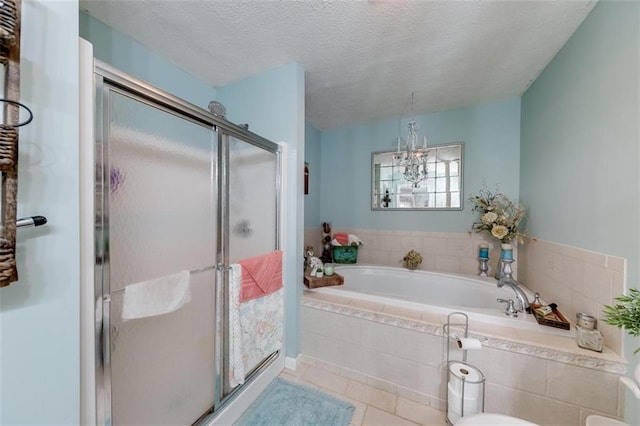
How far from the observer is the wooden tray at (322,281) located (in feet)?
6.16

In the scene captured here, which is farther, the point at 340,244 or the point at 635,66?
the point at 340,244

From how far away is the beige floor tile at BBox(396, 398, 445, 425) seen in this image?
1.27m

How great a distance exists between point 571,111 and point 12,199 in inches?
97.7

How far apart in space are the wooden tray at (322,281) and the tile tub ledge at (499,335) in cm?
15

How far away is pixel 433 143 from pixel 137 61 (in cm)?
270

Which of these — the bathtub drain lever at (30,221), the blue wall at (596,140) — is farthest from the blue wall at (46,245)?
the blue wall at (596,140)

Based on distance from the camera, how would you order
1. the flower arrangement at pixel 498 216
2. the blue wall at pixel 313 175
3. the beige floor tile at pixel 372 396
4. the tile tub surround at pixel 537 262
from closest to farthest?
the tile tub surround at pixel 537 262 → the beige floor tile at pixel 372 396 → the flower arrangement at pixel 498 216 → the blue wall at pixel 313 175

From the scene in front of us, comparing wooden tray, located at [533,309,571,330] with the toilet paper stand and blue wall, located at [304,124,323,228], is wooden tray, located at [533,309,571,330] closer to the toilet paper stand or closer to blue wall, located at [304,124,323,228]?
the toilet paper stand

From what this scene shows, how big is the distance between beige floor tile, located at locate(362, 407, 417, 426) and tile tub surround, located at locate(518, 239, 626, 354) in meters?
1.09

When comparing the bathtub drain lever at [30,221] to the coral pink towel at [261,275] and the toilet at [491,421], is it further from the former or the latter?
the toilet at [491,421]

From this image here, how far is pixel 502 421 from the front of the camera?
2.88 feet

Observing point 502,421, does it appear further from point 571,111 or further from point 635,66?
point 571,111

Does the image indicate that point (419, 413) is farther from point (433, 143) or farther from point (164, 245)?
point (433, 143)

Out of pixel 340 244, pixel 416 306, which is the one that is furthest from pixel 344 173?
pixel 416 306
